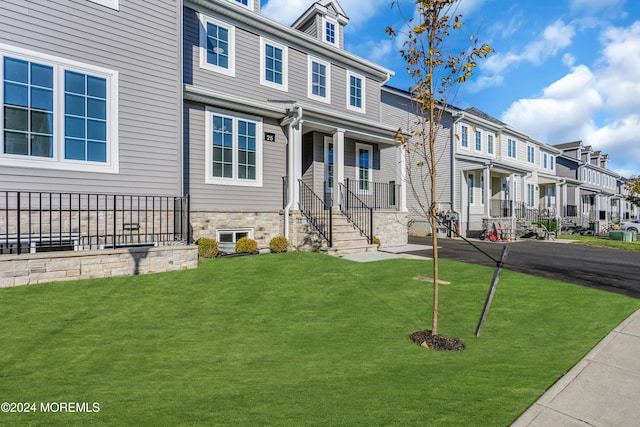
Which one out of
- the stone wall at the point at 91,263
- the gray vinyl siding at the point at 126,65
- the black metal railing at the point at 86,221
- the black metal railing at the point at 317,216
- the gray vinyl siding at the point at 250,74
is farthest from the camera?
the black metal railing at the point at 317,216

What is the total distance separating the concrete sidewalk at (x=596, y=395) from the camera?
235 centimetres

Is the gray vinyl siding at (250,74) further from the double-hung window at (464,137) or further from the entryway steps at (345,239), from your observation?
the double-hung window at (464,137)

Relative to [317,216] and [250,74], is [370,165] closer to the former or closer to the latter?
[317,216]

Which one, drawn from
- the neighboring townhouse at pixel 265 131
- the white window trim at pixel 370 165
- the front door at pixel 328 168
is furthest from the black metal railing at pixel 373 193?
the front door at pixel 328 168

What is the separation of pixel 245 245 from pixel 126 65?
5445 millimetres

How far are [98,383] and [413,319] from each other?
13.0 ft

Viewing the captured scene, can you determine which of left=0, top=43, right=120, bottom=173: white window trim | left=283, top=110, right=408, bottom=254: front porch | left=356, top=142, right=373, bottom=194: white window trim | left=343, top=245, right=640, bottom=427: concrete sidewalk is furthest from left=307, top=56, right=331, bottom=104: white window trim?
left=343, top=245, right=640, bottom=427: concrete sidewalk

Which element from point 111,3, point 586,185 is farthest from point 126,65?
point 586,185

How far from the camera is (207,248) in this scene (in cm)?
855

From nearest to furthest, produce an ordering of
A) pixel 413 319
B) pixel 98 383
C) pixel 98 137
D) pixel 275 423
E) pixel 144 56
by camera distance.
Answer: pixel 275 423
pixel 98 383
pixel 413 319
pixel 98 137
pixel 144 56

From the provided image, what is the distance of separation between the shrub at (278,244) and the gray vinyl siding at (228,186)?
113 centimetres

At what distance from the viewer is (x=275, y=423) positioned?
2.28m

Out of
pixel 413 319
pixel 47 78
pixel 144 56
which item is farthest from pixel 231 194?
pixel 413 319

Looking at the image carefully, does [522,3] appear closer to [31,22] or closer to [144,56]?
[144,56]
